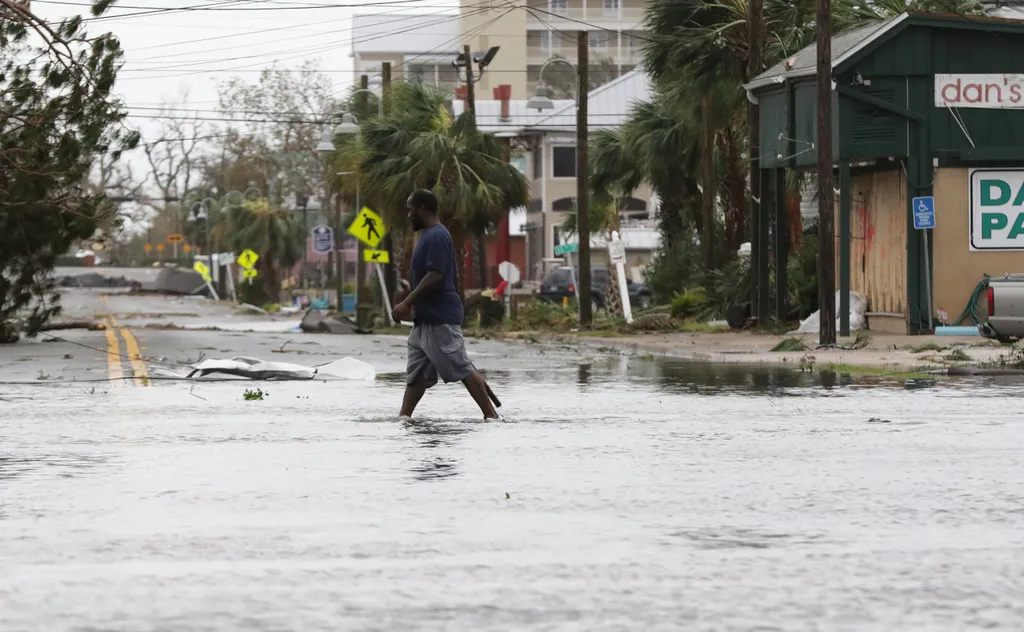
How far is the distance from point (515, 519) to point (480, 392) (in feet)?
17.8

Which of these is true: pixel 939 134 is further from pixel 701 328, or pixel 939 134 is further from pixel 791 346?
pixel 701 328

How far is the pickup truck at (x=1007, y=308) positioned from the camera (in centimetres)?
2459

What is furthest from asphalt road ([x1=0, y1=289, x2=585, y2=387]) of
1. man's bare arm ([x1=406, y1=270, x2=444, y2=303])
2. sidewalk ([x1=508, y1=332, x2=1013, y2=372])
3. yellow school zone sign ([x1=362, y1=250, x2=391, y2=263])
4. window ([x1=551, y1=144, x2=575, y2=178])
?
window ([x1=551, y1=144, x2=575, y2=178])

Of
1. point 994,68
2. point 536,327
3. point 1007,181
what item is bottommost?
point 536,327

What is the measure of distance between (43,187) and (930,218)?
48.2ft

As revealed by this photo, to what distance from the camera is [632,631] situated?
5.79 metres

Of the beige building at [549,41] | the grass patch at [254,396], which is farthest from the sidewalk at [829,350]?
the beige building at [549,41]

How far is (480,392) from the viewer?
13797mm

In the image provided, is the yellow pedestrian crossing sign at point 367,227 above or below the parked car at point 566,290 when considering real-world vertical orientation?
above

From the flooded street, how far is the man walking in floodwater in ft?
1.50

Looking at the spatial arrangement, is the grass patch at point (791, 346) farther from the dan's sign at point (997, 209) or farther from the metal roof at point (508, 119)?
the metal roof at point (508, 119)

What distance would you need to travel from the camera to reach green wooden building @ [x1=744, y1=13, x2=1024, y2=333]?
30.2 meters

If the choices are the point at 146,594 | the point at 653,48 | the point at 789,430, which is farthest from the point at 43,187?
the point at 146,594

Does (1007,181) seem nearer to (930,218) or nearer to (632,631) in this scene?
(930,218)
